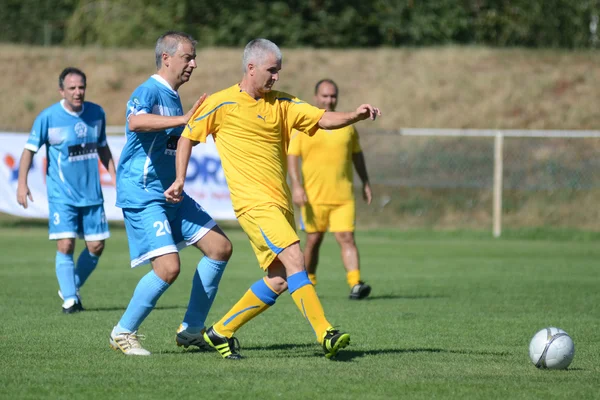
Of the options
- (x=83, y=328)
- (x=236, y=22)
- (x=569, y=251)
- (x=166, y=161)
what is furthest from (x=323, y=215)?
(x=236, y=22)

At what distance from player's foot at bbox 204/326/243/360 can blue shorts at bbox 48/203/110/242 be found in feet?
10.7

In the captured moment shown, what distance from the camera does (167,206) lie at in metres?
6.83

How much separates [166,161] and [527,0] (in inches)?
1202

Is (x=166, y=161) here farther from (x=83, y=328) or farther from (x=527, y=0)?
(x=527, y=0)

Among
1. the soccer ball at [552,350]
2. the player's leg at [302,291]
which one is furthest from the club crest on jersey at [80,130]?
the soccer ball at [552,350]

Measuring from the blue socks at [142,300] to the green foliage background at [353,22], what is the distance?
28577 millimetres

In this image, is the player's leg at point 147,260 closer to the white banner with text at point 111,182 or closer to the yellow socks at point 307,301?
the yellow socks at point 307,301

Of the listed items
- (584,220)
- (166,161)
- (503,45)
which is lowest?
(584,220)

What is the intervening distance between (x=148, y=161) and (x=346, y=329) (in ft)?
8.15

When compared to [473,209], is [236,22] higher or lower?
higher

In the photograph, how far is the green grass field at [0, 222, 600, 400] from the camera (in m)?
5.67

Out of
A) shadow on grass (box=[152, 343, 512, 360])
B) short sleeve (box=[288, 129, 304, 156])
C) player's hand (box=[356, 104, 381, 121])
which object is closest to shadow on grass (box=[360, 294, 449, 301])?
short sleeve (box=[288, 129, 304, 156])

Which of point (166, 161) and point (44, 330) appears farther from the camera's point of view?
point (44, 330)

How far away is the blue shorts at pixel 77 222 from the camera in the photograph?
9562 mm
